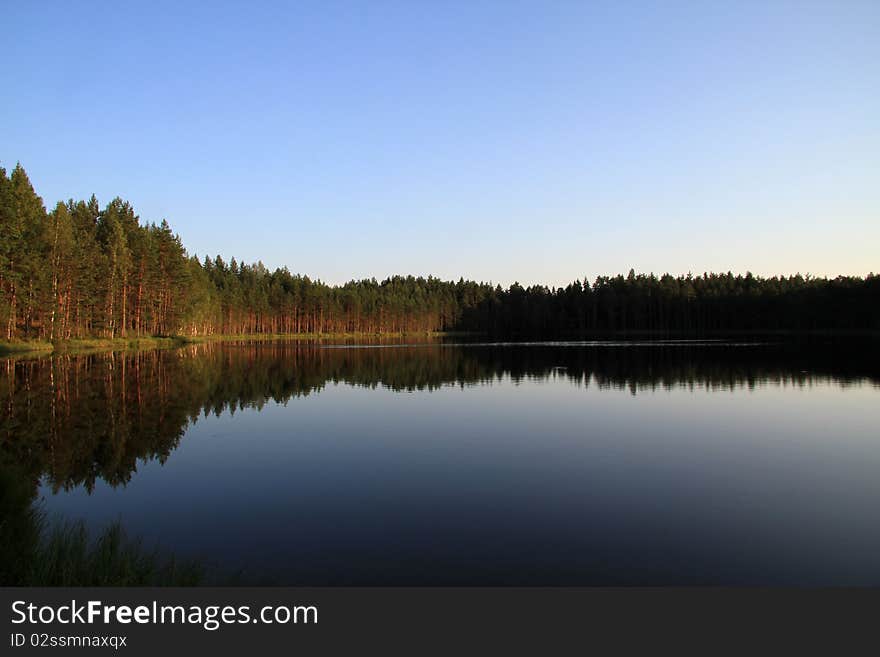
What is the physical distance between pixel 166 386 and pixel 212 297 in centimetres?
9201

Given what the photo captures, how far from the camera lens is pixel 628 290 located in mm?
196875

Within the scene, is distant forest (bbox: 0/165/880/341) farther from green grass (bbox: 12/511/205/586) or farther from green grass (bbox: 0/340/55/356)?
green grass (bbox: 12/511/205/586)

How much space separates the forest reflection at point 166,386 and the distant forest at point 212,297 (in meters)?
9.90

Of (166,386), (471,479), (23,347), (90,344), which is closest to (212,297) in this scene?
(90,344)

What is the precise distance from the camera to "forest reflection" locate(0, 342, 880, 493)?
17.1 m

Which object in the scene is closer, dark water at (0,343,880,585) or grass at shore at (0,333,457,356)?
dark water at (0,343,880,585)

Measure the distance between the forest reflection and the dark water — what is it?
17cm

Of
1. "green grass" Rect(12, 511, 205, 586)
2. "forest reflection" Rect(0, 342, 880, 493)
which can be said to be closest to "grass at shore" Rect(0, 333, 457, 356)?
"forest reflection" Rect(0, 342, 880, 493)

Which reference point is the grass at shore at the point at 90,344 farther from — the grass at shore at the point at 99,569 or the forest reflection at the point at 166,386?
the grass at shore at the point at 99,569

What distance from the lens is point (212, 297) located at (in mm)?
119562

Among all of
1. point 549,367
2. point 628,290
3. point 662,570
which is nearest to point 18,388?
point 662,570

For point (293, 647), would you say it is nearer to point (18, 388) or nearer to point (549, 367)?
point (18, 388)

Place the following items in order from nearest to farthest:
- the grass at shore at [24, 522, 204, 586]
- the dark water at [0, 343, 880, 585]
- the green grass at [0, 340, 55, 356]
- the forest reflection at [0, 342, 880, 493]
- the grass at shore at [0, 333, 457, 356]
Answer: the grass at shore at [24, 522, 204, 586]
the dark water at [0, 343, 880, 585]
the forest reflection at [0, 342, 880, 493]
the green grass at [0, 340, 55, 356]
the grass at shore at [0, 333, 457, 356]

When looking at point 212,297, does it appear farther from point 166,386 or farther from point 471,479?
point 471,479
